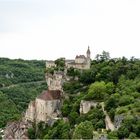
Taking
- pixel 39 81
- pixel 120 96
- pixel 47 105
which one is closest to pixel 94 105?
pixel 120 96

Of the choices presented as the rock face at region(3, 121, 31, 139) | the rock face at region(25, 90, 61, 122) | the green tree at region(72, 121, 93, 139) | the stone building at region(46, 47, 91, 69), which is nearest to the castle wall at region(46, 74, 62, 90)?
the rock face at region(25, 90, 61, 122)

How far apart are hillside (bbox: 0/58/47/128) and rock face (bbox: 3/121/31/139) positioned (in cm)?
2073

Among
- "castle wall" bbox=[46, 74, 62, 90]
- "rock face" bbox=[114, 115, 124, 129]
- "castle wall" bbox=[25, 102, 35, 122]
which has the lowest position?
"rock face" bbox=[114, 115, 124, 129]

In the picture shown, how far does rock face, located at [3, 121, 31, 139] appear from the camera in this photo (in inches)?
2803

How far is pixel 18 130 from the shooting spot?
72875mm

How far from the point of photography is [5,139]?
72250 mm

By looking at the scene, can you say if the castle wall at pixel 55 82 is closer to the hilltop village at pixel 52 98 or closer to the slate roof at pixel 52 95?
the hilltop village at pixel 52 98

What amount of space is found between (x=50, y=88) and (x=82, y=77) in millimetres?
4448

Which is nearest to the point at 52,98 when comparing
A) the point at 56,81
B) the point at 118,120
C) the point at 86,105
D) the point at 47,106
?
the point at 47,106

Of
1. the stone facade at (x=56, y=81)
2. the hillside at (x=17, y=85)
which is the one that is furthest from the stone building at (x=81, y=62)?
the hillside at (x=17, y=85)

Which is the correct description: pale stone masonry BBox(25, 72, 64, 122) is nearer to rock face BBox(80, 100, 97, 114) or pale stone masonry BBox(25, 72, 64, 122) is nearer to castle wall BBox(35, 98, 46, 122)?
castle wall BBox(35, 98, 46, 122)

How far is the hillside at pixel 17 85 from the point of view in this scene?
363 feet

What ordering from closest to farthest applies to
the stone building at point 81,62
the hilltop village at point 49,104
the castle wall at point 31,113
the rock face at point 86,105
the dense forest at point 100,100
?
the dense forest at point 100,100
the rock face at point 86,105
the hilltop village at point 49,104
the castle wall at point 31,113
the stone building at point 81,62

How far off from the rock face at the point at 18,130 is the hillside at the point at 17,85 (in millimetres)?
20726
